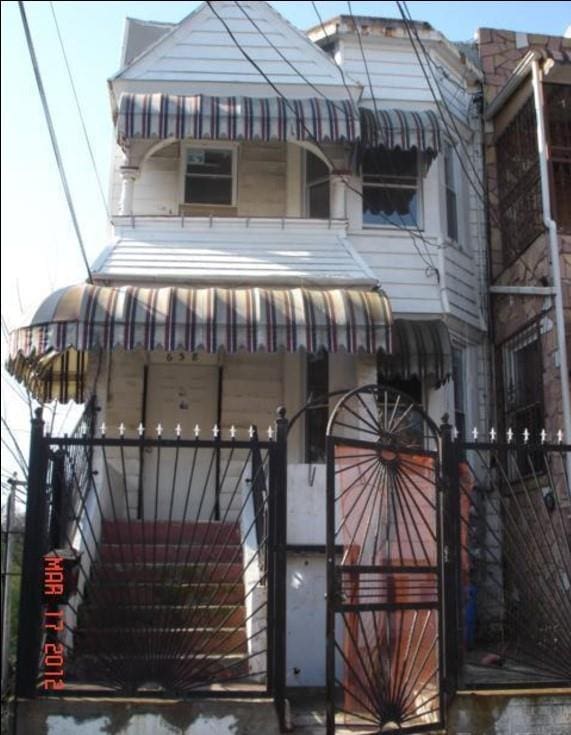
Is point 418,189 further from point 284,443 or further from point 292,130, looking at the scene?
point 284,443

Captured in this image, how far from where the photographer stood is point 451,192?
12.8 metres

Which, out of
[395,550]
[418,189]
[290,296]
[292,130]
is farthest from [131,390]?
[395,550]

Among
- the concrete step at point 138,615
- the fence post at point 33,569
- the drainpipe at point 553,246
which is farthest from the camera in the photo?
the drainpipe at point 553,246

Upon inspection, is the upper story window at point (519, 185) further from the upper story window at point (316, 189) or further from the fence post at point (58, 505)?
the fence post at point (58, 505)

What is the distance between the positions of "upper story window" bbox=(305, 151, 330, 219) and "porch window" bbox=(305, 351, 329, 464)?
2.28 m

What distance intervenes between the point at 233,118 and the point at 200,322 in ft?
11.0

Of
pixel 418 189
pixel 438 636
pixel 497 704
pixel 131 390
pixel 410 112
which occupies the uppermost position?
pixel 410 112

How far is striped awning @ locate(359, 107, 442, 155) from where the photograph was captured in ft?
37.2

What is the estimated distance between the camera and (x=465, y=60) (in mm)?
12984

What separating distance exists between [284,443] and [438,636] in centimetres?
185

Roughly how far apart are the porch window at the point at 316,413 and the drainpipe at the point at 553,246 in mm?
3054

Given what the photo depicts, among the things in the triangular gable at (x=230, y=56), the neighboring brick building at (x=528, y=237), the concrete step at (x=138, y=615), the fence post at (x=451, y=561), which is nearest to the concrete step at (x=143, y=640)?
the concrete step at (x=138, y=615)

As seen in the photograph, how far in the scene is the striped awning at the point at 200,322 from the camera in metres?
9.12

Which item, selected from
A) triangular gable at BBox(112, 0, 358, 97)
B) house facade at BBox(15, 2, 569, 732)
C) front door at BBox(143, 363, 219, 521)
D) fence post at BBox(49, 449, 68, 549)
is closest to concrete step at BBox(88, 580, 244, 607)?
fence post at BBox(49, 449, 68, 549)
